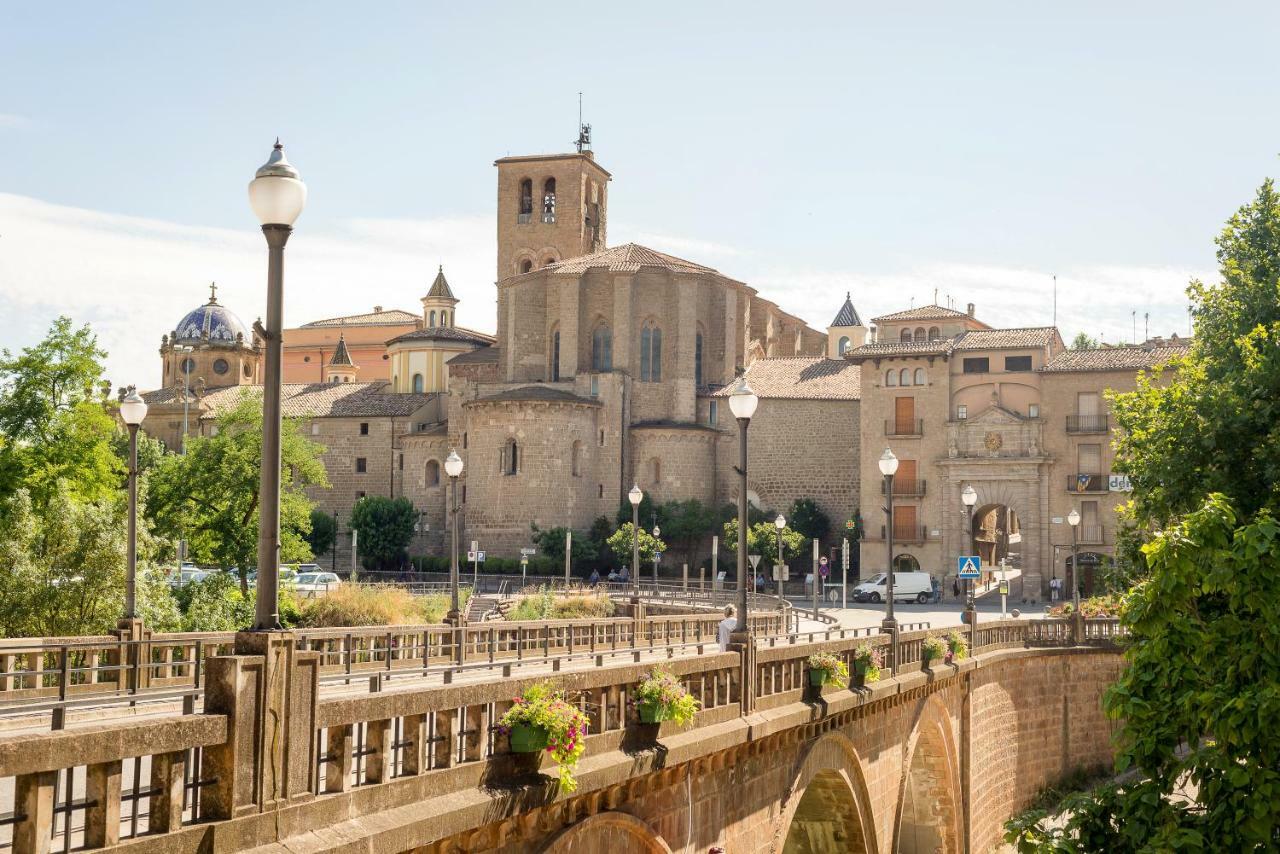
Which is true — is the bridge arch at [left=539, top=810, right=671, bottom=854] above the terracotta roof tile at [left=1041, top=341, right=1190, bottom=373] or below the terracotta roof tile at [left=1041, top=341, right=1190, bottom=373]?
below

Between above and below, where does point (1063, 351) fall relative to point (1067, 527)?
above

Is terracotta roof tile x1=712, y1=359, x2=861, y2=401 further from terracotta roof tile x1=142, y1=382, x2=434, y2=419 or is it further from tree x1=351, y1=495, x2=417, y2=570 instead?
terracotta roof tile x1=142, y1=382, x2=434, y2=419

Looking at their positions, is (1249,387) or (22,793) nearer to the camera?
(22,793)

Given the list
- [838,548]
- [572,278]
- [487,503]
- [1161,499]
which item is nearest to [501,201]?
[572,278]

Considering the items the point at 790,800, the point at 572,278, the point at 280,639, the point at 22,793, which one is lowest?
the point at 790,800

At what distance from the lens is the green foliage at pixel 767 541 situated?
241 feet

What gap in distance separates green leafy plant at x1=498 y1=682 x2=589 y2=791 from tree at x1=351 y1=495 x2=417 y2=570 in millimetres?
72115

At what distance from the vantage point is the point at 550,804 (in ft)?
37.0

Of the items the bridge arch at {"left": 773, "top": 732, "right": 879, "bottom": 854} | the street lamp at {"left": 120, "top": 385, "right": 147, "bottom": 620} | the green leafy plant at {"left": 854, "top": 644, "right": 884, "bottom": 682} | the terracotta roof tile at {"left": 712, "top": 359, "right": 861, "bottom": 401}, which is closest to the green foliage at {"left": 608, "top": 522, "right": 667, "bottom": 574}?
the terracotta roof tile at {"left": 712, "top": 359, "right": 861, "bottom": 401}

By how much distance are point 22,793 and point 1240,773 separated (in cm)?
1079

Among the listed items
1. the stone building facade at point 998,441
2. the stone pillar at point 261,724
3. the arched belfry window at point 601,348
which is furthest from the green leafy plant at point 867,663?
the arched belfry window at point 601,348

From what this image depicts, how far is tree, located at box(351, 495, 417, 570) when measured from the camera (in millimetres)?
82375

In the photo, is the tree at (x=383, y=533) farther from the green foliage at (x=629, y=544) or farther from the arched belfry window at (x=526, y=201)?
the arched belfry window at (x=526, y=201)

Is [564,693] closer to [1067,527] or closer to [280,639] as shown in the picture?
[280,639]
